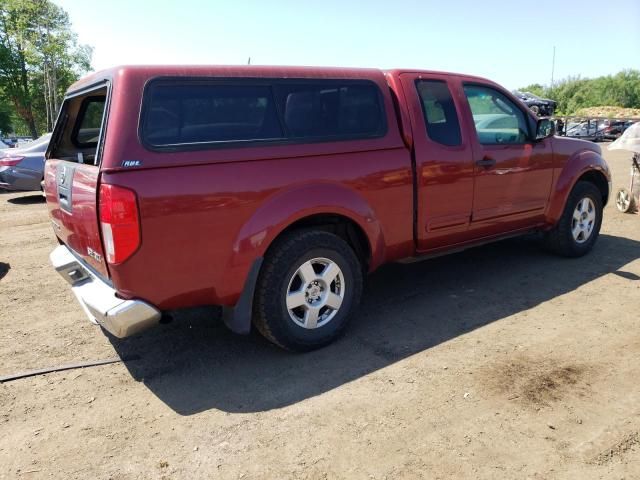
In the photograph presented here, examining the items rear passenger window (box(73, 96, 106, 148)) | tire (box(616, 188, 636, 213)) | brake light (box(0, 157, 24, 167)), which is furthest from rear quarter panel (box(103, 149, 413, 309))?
brake light (box(0, 157, 24, 167))

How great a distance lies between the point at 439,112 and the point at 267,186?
6.16ft

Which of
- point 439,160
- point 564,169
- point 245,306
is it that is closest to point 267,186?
point 245,306

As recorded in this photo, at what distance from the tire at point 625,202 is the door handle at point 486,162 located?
15.7 ft

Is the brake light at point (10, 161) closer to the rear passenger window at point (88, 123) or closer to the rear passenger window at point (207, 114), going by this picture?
the rear passenger window at point (88, 123)

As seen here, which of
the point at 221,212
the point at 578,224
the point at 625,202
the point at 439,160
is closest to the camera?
the point at 221,212

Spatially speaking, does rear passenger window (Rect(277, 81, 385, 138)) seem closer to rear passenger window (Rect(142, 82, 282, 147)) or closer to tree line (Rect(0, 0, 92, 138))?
rear passenger window (Rect(142, 82, 282, 147))

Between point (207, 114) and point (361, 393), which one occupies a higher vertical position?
point (207, 114)

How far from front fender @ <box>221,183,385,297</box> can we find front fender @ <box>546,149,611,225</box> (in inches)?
104

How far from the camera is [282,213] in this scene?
3322mm

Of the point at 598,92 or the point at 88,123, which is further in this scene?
the point at 598,92

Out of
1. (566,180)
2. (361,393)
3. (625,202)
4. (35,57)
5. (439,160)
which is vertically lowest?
(361,393)

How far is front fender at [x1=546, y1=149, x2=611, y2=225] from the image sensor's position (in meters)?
5.34

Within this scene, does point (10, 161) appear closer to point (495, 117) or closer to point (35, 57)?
point (495, 117)

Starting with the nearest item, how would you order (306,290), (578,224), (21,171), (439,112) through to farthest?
(306,290) < (439,112) < (578,224) < (21,171)
